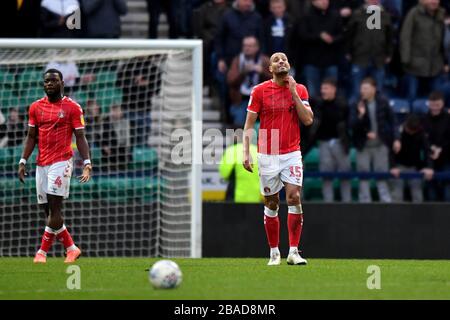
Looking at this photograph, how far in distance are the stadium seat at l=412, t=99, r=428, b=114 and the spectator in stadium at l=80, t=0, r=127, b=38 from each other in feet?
15.8

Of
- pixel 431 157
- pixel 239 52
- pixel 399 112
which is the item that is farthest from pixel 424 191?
pixel 239 52

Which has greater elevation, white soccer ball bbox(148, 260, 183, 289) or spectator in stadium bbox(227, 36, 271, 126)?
spectator in stadium bbox(227, 36, 271, 126)

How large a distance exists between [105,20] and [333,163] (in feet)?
13.8

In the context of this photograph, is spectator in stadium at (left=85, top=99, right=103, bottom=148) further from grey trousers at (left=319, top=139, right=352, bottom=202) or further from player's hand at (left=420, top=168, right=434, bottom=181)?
player's hand at (left=420, top=168, right=434, bottom=181)

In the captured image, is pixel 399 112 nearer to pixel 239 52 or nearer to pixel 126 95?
pixel 239 52

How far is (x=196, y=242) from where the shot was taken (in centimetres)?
1631

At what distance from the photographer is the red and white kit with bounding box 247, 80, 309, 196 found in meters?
12.9

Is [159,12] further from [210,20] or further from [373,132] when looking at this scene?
[373,132]

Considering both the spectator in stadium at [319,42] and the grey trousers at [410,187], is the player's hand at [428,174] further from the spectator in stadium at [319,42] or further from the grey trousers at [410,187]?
the spectator in stadium at [319,42]

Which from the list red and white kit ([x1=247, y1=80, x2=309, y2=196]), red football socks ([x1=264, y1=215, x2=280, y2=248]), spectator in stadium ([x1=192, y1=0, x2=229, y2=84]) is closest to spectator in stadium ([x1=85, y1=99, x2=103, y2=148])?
spectator in stadium ([x1=192, y1=0, x2=229, y2=84])

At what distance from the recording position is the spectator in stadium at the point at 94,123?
57.9ft

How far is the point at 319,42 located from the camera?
19.2 m

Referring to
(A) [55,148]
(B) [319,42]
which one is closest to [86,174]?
(A) [55,148]
